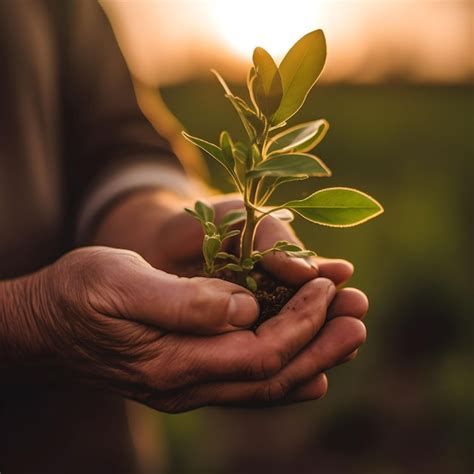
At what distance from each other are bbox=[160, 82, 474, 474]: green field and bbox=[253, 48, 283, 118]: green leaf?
2.32 metres

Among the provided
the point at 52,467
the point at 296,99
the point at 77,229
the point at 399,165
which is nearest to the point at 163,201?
the point at 77,229

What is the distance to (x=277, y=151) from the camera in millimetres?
1241

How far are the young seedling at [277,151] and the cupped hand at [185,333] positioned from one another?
0.15 meters

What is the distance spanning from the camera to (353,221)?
1.22 meters

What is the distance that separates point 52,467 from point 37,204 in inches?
34.3

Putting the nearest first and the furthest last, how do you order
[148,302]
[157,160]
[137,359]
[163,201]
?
1. [148,302]
2. [137,359]
3. [163,201]
4. [157,160]

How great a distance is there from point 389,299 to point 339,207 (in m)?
3.70

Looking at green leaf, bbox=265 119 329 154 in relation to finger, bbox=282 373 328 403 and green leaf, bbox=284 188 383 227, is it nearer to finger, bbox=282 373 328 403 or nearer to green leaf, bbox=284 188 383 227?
green leaf, bbox=284 188 383 227

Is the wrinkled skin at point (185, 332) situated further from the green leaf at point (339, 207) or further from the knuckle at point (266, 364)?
the green leaf at point (339, 207)

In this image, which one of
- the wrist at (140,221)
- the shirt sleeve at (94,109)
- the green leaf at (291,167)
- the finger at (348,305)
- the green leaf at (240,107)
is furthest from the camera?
the shirt sleeve at (94,109)

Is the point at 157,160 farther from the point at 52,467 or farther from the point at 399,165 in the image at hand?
the point at 399,165


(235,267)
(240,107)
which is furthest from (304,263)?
(240,107)

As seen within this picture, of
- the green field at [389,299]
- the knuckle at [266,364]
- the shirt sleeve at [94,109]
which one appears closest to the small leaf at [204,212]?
the knuckle at [266,364]

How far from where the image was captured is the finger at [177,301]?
43.3 inches
